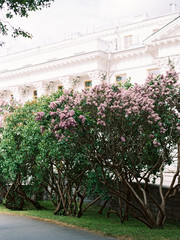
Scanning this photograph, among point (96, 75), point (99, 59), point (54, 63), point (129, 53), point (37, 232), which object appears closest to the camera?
point (37, 232)

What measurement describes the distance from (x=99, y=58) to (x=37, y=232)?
24359 mm

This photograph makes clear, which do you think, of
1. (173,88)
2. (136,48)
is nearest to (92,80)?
(136,48)

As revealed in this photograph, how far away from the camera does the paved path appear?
472 inches

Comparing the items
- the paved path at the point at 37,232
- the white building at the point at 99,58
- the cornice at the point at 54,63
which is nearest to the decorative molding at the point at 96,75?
the white building at the point at 99,58

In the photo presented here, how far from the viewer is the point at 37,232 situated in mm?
12984

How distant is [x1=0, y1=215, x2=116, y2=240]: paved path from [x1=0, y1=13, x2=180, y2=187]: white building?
17.5m

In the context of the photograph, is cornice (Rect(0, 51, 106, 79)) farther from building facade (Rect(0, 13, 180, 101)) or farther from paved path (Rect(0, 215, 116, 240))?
paved path (Rect(0, 215, 116, 240))

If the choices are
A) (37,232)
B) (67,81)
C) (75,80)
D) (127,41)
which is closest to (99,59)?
(75,80)

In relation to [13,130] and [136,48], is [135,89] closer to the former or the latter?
[13,130]

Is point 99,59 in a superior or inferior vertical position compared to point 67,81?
superior

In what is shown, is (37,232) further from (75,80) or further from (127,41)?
(127,41)

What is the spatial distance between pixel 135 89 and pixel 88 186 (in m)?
5.37

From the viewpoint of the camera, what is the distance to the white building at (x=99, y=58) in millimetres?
31109

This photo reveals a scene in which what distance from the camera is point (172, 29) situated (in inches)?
1176
